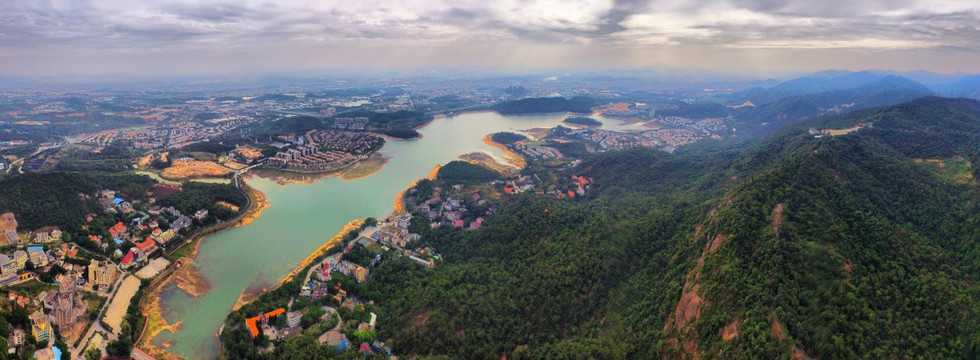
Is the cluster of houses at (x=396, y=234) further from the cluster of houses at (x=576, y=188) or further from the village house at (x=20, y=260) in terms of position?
the village house at (x=20, y=260)

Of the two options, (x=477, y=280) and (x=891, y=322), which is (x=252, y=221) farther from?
(x=891, y=322)

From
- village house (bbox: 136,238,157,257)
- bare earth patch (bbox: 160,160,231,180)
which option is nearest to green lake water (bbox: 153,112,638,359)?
village house (bbox: 136,238,157,257)

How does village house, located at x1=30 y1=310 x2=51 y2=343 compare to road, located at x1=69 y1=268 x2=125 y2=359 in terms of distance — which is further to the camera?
road, located at x1=69 y1=268 x2=125 y2=359

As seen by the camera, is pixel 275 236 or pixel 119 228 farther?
pixel 275 236

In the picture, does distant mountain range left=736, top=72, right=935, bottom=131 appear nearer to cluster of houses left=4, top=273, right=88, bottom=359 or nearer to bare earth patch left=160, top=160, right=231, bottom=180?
bare earth patch left=160, top=160, right=231, bottom=180

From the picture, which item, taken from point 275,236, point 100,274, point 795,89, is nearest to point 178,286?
point 100,274

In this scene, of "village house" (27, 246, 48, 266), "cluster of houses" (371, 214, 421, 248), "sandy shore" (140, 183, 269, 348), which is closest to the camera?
"sandy shore" (140, 183, 269, 348)

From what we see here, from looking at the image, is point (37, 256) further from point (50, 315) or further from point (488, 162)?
point (488, 162)
